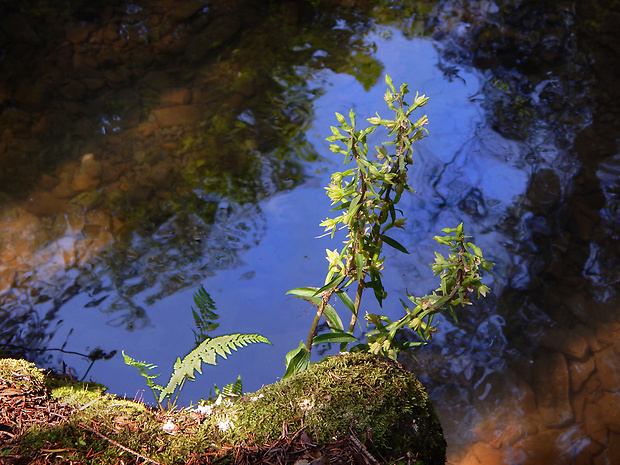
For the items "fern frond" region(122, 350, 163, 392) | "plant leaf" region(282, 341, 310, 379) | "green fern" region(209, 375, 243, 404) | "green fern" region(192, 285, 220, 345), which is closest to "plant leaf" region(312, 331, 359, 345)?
"plant leaf" region(282, 341, 310, 379)

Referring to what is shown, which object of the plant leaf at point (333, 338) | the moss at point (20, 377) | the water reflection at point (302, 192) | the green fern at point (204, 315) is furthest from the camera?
the water reflection at point (302, 192)

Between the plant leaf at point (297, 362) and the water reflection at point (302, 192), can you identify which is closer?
the plant leaf at point (297, 362)

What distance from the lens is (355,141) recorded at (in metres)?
2.17

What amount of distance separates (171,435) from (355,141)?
1.60m

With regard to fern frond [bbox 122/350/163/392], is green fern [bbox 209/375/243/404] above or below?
below

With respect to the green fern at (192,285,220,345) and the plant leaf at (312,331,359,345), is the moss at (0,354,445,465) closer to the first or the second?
the plant leaf at (312,331,359,345)

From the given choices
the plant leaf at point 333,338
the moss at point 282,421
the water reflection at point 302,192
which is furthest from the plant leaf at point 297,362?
the water reflection at point 302,192

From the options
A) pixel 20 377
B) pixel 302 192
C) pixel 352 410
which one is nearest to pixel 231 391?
pixel 352 410

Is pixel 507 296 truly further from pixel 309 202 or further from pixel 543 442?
pixel 309 202

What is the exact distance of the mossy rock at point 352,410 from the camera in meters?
2.05

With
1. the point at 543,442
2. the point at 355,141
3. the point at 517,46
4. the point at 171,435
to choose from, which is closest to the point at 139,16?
the point at 517,46

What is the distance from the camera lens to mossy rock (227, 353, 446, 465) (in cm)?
205

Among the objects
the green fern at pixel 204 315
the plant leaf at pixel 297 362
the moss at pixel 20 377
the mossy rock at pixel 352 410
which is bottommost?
the mossy rock at pixel 352 410

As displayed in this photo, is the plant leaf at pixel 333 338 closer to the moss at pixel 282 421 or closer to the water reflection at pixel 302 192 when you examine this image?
the moss at pixel 282 421
